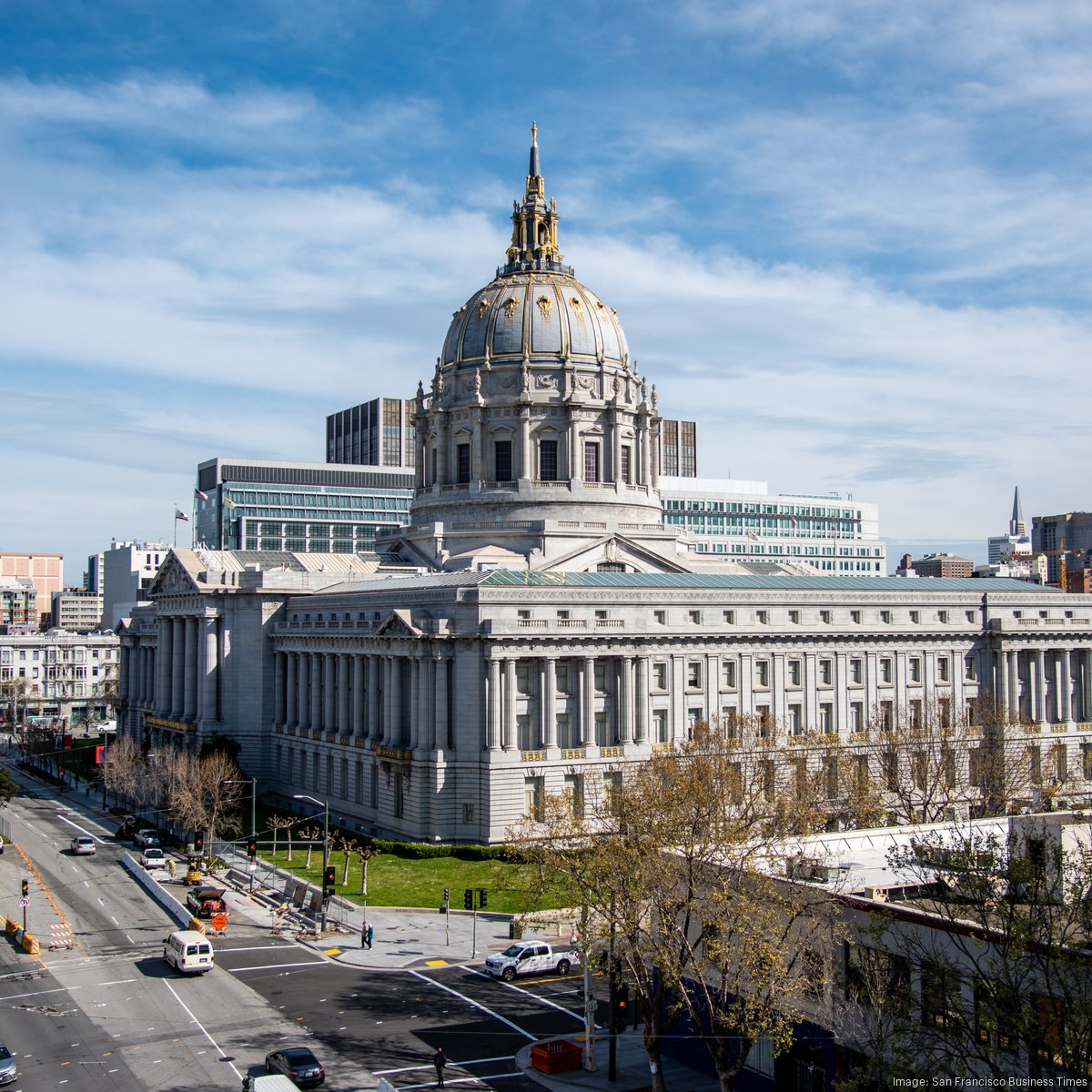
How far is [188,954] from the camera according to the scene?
61125 mm

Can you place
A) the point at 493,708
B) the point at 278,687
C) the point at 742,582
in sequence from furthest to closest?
the point at 278,687, the point at 742,582, the point at 493,708

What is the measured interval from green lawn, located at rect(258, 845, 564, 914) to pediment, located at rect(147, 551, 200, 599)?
3834 cm

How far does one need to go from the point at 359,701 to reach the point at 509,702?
1722 centimetres

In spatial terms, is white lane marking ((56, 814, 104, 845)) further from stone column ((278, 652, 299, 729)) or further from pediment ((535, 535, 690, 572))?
pediment ((535, 535, 690, 572))

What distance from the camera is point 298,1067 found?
1850 inches

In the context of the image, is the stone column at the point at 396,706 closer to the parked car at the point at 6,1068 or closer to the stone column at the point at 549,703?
the stone column at the point at 549,703

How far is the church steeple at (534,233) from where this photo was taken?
130m

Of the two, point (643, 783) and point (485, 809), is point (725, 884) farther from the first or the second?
point (485, 809)

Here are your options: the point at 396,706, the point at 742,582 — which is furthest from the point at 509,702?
the point at 742,582

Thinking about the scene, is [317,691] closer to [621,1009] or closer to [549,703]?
[549,703]

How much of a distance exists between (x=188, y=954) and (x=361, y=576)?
60.1 m

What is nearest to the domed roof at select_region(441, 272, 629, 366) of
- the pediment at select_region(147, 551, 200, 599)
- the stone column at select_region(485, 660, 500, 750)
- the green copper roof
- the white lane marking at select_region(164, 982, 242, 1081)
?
the green copper roof

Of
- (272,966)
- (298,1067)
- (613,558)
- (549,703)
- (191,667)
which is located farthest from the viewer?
(191,667)

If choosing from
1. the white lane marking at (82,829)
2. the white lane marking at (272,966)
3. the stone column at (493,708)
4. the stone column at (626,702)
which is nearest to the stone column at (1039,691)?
the stone column at (626,702)
